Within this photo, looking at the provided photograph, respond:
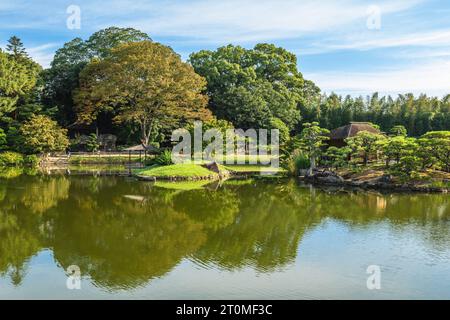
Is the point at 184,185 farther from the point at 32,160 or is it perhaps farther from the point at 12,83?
the point at 12,83

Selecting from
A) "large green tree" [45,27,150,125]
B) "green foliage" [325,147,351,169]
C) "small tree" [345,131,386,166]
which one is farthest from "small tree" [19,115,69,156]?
"small tree" [345,131,386,166]

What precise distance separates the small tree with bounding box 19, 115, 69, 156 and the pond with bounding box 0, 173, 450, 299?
15.1 meters

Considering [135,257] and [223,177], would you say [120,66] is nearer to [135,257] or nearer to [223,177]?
[223,177]

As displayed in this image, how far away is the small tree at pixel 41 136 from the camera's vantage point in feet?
111

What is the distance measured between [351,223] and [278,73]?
1179 inches

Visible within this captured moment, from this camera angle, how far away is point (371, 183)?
22125mm

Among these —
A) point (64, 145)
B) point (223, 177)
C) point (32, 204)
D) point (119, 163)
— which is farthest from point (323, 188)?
point (64, 145)

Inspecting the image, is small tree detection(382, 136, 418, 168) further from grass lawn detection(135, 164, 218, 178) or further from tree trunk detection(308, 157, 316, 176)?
grass lawn detection(135, 164, 218, 178)

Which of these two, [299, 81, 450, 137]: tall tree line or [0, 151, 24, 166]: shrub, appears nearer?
[0, 151, 24, 166]: shrub

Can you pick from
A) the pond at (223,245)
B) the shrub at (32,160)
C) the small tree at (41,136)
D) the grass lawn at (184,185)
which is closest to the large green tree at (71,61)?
the small tree at (41,136)

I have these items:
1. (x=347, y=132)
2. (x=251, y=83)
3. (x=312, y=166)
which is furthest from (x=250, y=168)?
(x=251, y=83)

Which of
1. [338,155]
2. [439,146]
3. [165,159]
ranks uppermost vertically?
[439,146]

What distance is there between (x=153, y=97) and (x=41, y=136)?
342 inches

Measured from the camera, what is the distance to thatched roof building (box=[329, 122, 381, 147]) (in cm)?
2892
